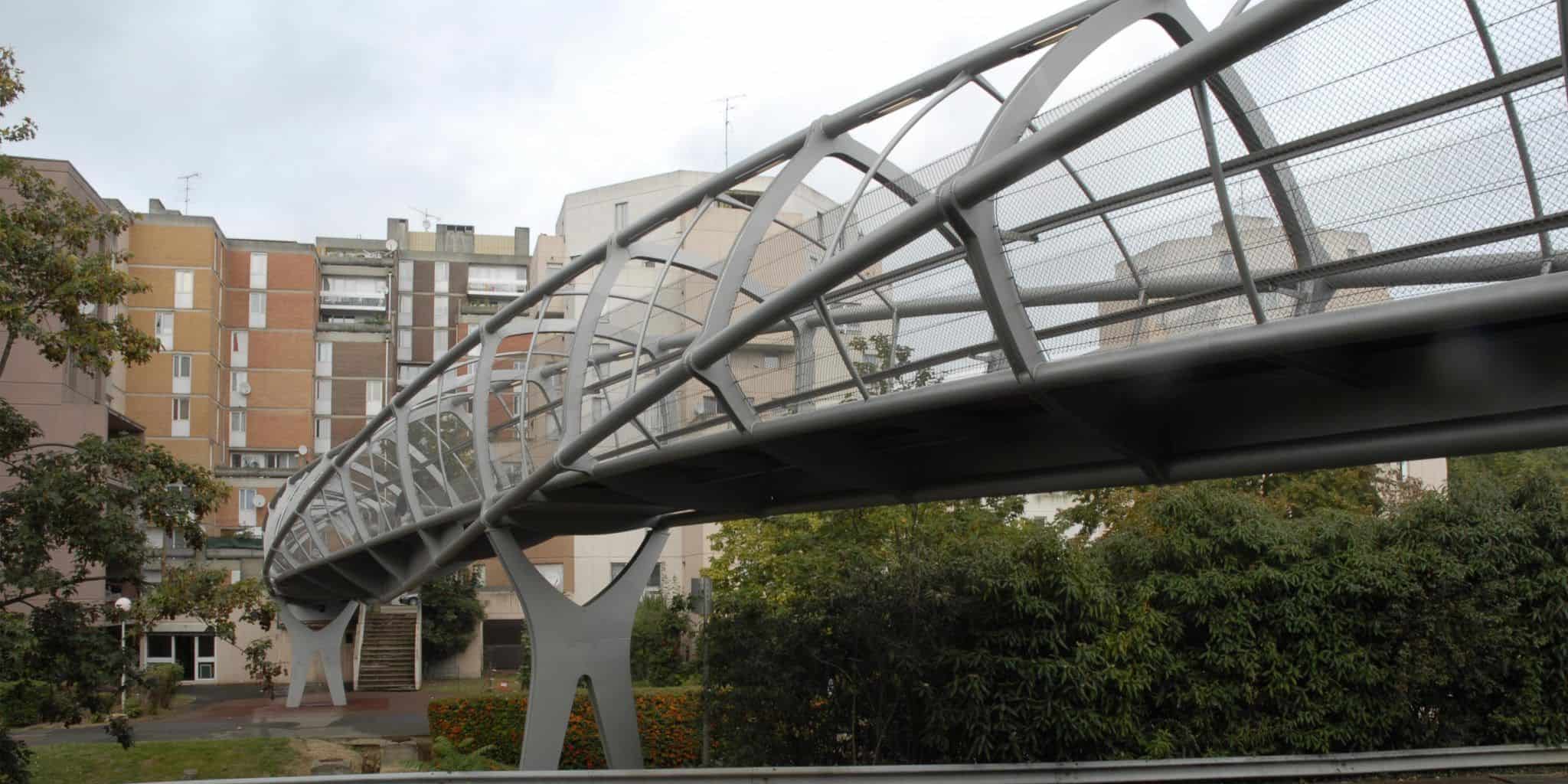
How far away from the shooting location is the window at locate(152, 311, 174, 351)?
65.8m

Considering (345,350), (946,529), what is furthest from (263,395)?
(946,529)

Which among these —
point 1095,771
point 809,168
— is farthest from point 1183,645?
point 809,168

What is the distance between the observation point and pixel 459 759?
19.3m

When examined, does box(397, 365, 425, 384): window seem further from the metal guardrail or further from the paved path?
the metal guardrail

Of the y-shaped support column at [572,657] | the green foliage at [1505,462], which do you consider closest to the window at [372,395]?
the green foliage at [1505,462]

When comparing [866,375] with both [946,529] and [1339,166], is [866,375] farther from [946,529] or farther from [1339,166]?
[946,529]

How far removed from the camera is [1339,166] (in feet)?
26.6

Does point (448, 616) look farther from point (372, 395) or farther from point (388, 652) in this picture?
point (372, 395)

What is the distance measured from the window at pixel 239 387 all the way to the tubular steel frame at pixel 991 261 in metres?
56.6

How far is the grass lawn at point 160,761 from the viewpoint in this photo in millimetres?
21594

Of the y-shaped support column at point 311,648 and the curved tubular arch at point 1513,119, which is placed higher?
the curved tubular arch at point 1513,119

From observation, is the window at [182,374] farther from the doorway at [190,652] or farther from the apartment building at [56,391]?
the apartment building at [56,391]

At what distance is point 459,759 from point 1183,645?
10.2 metres

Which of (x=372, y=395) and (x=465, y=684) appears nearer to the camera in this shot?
(x=465, y=684)
